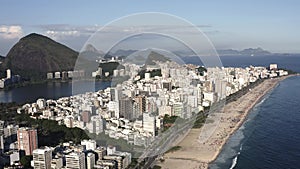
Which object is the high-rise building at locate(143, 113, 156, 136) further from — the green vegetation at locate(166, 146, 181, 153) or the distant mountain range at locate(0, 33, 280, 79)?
the distant mountain range at locate(0, 33, 280, 79)

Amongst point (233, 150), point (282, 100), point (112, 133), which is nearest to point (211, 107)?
point (233, 150)

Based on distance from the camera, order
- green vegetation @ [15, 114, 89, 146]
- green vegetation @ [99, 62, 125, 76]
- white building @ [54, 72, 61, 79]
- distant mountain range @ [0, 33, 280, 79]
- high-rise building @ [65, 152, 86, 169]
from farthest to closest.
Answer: distant mountain range @ [0, 33, 280, 79]
white building @ [54, 72, 61, 79]
green vegetation @ [15, 114, 89, 146]
high-rise building @ [65, 152, 86, 169]
green vegetation @ [99, 62, 125, 76]

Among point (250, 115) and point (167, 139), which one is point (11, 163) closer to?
point (167, 139)

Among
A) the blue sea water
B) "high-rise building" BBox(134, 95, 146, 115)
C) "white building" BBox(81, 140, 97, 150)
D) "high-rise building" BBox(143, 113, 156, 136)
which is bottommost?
the blue sea water

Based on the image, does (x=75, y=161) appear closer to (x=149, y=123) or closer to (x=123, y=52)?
(x=149, y=123)

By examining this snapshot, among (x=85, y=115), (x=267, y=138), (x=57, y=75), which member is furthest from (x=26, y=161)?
(x=57, y=75)

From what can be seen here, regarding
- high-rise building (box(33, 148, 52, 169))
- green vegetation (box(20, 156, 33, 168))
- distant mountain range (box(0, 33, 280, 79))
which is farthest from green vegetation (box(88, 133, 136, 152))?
distant mountain range (box(0, 33, 280, 79))

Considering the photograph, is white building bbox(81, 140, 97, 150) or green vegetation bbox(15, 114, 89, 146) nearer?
white building bbox(81, 140, 97, 150)
